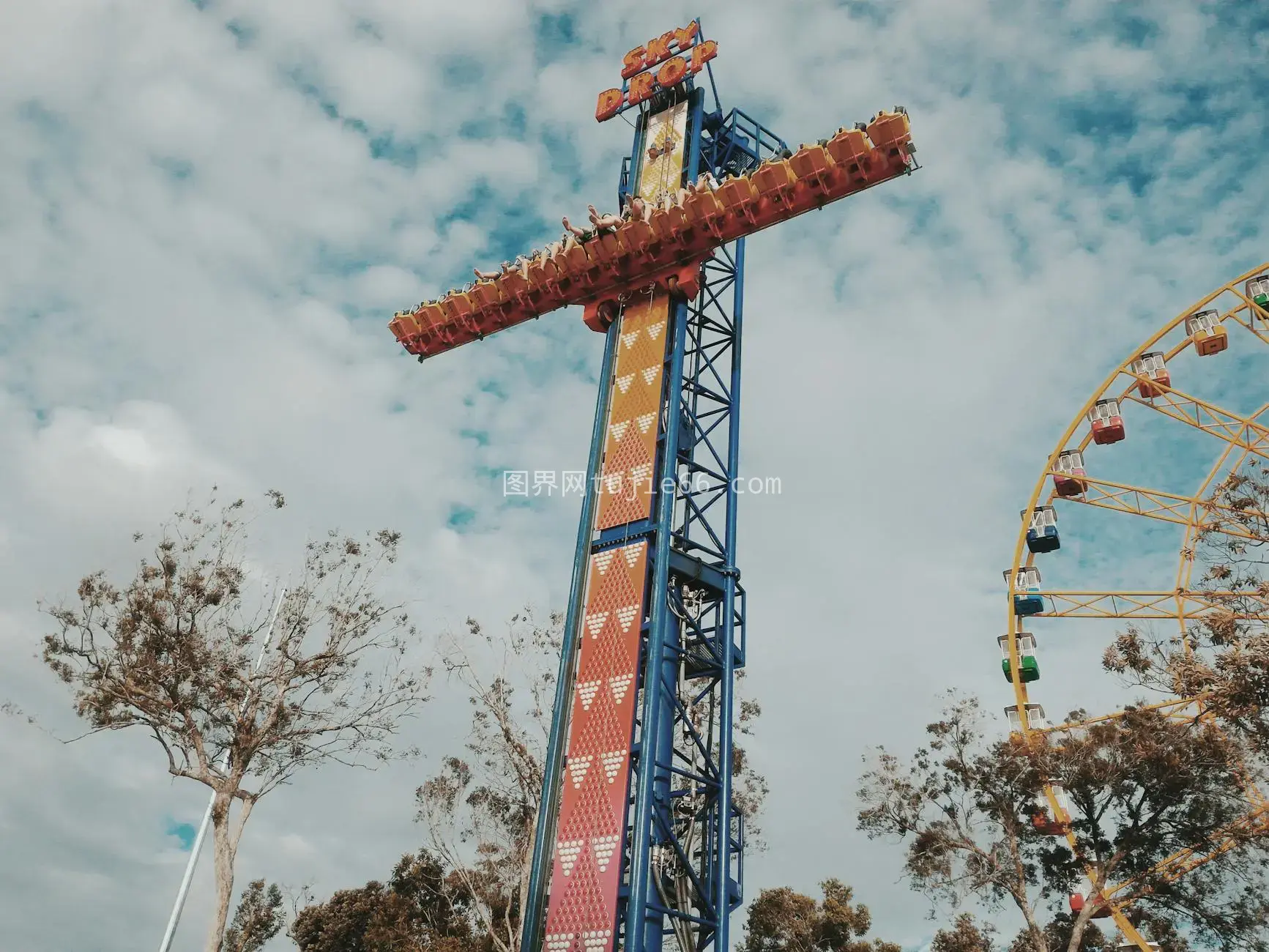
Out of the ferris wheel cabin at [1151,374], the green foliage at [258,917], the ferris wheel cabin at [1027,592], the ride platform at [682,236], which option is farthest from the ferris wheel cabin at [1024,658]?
the green foliage at [258,917]

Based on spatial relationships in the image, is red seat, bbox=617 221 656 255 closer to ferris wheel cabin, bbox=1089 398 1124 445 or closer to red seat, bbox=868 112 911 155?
red seat, bbox=868 112 911 155

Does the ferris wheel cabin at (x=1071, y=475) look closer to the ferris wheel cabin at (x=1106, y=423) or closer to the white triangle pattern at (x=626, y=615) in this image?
the ferris wheel cabin at (x=1106, y=423)

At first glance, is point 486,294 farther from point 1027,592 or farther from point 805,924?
point 805,924

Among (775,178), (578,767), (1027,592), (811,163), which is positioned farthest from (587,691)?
(1027,592)

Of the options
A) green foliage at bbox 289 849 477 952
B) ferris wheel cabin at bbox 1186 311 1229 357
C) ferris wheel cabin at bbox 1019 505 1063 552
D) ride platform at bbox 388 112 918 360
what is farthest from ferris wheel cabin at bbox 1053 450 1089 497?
green foliage at bbox 289 849 477 952

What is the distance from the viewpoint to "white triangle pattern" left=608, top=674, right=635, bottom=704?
12570 mm

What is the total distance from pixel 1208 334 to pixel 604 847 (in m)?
18.0

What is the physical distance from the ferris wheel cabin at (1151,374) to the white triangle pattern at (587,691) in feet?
51.3

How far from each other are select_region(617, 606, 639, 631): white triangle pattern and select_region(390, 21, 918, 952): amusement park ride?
0.16ft

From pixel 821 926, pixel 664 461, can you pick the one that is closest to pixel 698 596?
pixel 664 461

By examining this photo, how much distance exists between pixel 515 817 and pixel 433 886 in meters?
8.60

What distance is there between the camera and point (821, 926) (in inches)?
1118

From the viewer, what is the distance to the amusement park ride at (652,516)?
11828 mm

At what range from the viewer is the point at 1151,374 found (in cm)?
2206
